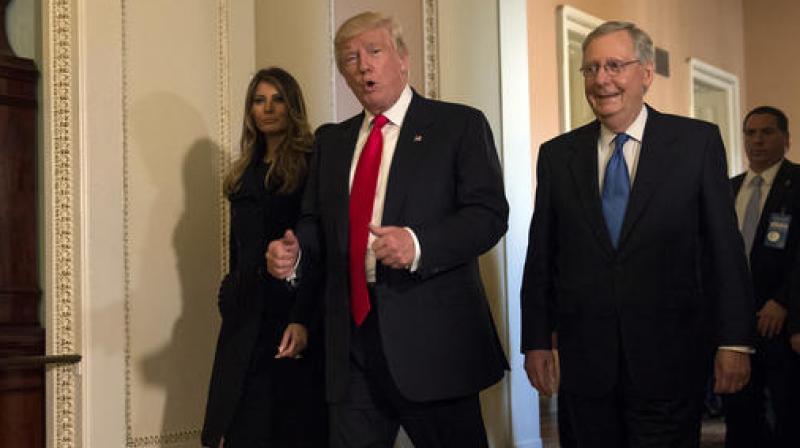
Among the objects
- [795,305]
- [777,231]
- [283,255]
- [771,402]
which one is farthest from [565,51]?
[283,255]

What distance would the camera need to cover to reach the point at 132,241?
3.40 meters

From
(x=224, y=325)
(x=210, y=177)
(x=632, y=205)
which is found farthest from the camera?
(x=210, y=177)

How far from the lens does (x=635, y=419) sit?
215cm

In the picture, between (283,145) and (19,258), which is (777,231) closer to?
(283,145)

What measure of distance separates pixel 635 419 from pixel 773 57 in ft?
26.0

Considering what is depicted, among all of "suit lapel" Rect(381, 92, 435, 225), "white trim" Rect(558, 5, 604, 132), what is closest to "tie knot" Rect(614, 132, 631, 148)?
"suit lapel" Rect(381, 92, 435, 225)

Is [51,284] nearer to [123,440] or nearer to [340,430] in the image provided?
[123,440]

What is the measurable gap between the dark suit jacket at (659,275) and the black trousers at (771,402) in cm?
145

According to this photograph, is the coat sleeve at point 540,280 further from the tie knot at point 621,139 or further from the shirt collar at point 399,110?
the shirt collar at point 399,110

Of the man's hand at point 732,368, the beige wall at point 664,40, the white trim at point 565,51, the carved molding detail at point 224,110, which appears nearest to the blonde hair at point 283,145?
the carved molding detail at point 224,110

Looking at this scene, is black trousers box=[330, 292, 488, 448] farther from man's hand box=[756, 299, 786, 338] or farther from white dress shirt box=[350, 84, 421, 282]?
man's hand box=[756, 299, 786, 338]

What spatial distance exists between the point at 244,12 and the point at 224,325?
144cm

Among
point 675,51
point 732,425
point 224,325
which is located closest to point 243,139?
point 224,325

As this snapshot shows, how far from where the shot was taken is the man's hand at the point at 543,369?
2.31 meters
